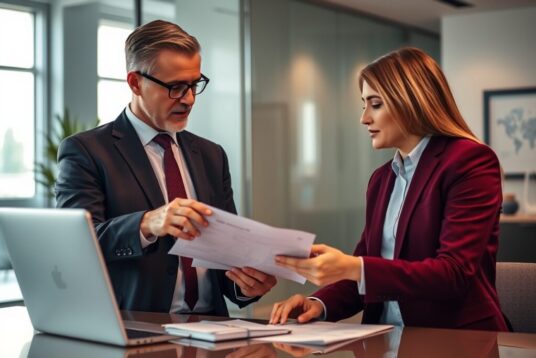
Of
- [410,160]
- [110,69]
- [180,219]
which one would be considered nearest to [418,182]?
[410,160]

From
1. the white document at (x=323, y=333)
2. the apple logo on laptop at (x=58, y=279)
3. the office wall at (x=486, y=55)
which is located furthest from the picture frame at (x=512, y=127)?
the apple logo on laptop at (x=58, y=279)

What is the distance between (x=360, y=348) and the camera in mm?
1733

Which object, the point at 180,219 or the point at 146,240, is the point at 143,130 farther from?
the point at 180,219

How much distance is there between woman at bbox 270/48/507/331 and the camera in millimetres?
2078

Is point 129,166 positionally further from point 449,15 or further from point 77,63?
point 449,15

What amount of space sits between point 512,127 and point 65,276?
277 inches

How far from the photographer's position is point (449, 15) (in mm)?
8422

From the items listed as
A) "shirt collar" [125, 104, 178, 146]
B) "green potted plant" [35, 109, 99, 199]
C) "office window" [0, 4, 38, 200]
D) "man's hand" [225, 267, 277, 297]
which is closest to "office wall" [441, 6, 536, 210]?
"green potted plant" [35, 109, 99, 199]

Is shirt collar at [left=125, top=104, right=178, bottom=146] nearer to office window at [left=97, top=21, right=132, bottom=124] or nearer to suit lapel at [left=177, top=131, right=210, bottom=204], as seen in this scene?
suit lapel at [left=177, top=131, right=210, bottom=204]

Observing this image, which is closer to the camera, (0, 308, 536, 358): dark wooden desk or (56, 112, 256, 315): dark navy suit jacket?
(0, 308, 536, 358): dark wooden desk

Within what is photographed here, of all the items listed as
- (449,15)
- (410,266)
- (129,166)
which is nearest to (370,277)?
(410,266)

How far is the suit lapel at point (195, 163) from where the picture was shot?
252cm

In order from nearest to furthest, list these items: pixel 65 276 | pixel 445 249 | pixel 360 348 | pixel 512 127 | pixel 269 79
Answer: pixel 360 348
pixel 65 276
pixel 445 249
pixel 269 79
pixel 512 127

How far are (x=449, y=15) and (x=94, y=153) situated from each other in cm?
666
